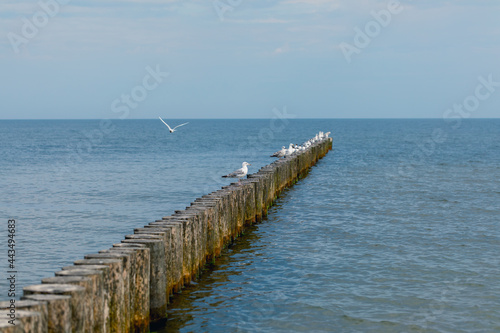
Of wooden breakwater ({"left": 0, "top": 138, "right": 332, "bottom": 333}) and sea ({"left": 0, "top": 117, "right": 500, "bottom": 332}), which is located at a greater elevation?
wooden breakwater ({"left": 0, "top": 138, "right": 332, "bottom": 333})

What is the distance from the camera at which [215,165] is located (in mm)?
39062

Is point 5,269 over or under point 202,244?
under

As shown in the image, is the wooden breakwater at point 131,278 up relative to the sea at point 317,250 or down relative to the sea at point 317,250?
up

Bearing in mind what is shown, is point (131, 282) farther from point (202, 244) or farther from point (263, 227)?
point (263, 227)

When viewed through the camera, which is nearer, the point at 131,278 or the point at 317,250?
the point at 131,278

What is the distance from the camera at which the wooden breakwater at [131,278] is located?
17.9ft

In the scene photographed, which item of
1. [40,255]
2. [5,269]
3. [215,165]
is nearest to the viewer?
[5,269]

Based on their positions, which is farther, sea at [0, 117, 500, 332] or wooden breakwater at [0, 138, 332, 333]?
sea at [0, 117, 500, 332]

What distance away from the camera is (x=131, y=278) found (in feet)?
23.4

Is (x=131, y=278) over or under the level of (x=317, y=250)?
over

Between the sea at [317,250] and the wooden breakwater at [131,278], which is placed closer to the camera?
the wooden breakwater at [131,278]

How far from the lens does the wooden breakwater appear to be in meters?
5.46

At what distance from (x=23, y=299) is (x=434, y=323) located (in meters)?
5.70

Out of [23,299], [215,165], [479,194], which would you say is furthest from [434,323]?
[215,165]
